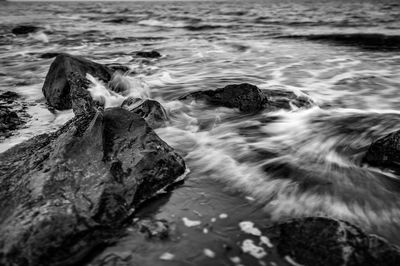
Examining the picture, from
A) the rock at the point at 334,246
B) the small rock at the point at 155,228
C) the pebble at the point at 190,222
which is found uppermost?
the rock at the point at 334,246

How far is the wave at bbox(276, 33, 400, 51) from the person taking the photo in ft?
41.1

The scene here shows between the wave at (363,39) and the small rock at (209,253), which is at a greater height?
the wave at (363,39)

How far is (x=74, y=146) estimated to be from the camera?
2.93 m

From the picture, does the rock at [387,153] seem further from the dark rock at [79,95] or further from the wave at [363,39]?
the wave at [363,39]

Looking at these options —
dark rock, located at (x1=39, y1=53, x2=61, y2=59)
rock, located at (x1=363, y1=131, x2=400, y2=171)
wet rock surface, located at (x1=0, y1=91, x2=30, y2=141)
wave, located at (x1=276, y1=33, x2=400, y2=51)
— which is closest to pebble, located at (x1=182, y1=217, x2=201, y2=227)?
rock, located at (x1=363, y1=131, x2=400, y2=171)

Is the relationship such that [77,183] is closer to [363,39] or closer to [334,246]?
[334,246]

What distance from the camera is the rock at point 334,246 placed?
2125 mm

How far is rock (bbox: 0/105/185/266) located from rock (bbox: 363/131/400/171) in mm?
1858

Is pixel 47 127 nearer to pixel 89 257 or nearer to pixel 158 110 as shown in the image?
pixel 158 110

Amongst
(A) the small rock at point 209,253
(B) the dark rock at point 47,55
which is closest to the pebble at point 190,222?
(A) the small rock at point 209,253

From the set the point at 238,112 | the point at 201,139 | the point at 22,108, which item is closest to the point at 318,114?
the point at 238,112

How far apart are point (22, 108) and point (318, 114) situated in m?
4.45

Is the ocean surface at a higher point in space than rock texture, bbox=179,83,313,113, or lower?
lower

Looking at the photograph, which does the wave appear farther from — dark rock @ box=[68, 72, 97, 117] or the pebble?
the pebble
